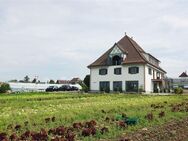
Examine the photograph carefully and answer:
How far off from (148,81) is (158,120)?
2225 inches

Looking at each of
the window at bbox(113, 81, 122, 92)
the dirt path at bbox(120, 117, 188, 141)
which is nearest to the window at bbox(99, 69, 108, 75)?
the window at bbox(113, 81, 122, 92)

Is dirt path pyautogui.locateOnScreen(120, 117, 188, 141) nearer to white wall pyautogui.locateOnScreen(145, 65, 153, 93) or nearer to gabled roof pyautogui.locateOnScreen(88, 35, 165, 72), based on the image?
gabled roof pyautogui.locateOnScreen(88, 35, 165, 72)

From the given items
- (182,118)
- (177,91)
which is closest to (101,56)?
(177,91)

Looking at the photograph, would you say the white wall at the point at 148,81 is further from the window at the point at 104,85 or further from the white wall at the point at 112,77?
the window at the point at 104,85

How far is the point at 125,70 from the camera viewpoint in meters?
71.4

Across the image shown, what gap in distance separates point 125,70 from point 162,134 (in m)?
60.1

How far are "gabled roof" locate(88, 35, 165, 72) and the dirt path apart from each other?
182 ft

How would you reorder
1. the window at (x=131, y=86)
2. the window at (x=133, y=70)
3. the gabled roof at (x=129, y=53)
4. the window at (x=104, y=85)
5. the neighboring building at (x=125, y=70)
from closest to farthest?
1. the window at (x=131, y=86)
2. the neighboring building at (x=125, y=70)
3. the window at (x=133, y=70)
4. the gabled roof at (x=129, y=53)
5. the window at (x=104, y=85)

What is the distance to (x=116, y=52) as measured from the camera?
71875 millimetres

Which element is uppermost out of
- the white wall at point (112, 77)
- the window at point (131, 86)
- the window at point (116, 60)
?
the window at point (116, 60)

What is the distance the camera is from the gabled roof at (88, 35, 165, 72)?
70.0 m

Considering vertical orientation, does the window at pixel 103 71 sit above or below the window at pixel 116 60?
below

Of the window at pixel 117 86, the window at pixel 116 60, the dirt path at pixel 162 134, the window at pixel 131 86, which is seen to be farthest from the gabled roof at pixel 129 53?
the dirt path at pixel 162 134

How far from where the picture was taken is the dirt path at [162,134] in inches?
417
